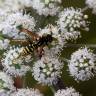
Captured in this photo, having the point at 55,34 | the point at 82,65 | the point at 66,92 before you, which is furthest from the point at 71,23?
the point at 66,92

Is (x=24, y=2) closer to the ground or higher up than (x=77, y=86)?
higher up

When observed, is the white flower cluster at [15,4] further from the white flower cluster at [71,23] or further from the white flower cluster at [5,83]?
the white flower cluster at [5,83]

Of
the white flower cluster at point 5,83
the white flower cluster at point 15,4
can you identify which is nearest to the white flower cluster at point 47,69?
the white flower cluster at point 5,83

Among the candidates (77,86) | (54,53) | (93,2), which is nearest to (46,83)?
(54,53)

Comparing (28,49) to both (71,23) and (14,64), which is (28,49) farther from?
(71,23)

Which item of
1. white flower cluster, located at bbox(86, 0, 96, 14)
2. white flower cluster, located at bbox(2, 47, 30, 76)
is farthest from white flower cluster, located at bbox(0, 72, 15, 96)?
white flower cluster, located at bbox(86, 0, 96, 14)

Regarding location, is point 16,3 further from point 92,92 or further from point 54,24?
point 92,92

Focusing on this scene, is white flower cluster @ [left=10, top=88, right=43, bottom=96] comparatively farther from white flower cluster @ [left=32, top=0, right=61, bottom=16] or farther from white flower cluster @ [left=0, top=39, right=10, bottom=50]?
white flower cluster @ [left=32, top=0, right=61, bottom=16]
